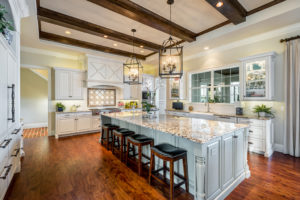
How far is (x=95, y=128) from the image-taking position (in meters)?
5.49

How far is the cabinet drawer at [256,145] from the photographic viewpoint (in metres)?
3.27

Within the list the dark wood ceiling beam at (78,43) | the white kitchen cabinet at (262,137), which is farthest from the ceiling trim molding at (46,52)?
the white kitchen cabinet at (262,137)

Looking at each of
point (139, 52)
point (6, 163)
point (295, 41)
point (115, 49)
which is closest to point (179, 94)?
point (139, 52)

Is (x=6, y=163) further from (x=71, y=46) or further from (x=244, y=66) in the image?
(x=244, y=66)

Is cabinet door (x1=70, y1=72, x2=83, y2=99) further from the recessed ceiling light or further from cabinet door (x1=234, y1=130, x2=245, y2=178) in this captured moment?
cabinet door (x1=234, y1=130, x2=245, y2=178)

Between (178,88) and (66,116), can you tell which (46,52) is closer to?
(66,116)

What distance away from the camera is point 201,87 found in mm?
5309

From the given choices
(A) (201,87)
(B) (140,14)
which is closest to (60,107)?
(B) (140,14)

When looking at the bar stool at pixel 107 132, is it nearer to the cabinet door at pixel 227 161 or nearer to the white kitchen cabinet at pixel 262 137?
the cabinet door at pixel 227 161

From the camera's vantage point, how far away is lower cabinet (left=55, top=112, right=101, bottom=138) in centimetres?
480

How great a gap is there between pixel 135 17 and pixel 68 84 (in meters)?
3.70

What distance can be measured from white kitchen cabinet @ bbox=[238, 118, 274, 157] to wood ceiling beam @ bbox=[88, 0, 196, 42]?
9.90 ft

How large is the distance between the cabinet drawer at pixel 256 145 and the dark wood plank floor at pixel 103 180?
18cm

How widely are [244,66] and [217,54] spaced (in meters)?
1.17
